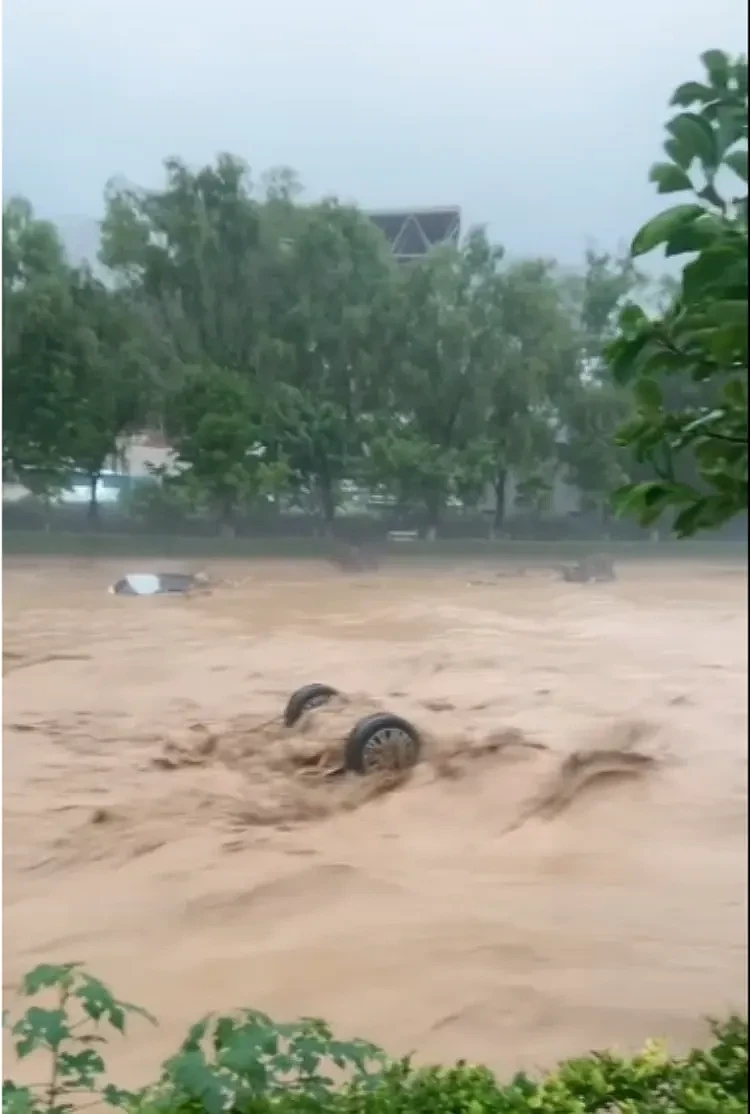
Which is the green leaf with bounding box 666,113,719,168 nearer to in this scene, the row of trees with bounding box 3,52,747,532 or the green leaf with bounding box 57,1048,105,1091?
the row of trees with bounding box 3,52,747,532

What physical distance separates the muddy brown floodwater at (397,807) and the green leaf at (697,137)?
0.44 m

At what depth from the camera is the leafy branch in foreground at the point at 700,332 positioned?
71 centimetres

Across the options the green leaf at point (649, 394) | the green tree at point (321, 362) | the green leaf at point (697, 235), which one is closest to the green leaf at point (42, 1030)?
the green tree at point (321, 362)

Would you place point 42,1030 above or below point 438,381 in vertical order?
below

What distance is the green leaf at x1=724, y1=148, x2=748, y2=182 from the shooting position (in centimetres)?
70

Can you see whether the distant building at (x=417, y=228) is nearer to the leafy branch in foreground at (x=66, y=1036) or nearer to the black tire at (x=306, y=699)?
the black tire at (x=306, y=699)

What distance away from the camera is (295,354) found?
48.4 inches

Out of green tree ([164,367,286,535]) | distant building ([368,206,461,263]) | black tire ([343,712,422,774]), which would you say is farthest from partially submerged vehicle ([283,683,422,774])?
distant building ([368,206,461,263])

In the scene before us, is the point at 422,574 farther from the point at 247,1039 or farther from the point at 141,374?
the point at 247,1039

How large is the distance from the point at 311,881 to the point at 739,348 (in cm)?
75

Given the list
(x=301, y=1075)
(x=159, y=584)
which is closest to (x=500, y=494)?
(x=159, y=584)

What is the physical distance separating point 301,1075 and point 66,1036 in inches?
10.1

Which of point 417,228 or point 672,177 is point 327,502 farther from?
point 672,177

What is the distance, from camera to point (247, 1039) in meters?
1.08
